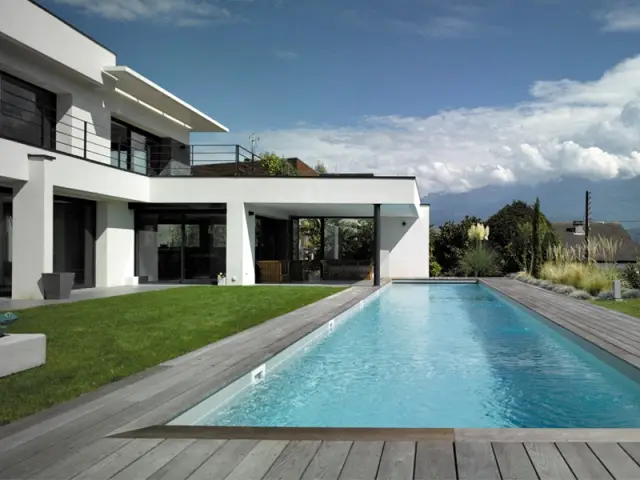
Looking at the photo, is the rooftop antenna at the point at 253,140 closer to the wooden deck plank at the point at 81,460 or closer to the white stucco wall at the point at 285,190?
the white stucco wall at the point at 285,190

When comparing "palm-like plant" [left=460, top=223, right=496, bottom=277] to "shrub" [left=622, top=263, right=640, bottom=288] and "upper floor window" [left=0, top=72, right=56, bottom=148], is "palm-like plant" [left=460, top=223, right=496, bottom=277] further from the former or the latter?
"upper floor window" [left=0, top=72, right=56, bottom=148]

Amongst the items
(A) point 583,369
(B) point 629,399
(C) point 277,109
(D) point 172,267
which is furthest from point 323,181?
(B) point 629,399

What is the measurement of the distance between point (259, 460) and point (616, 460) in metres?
1.81

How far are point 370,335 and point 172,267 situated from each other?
11051 millimetres

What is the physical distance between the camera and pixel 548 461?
3.06 meters

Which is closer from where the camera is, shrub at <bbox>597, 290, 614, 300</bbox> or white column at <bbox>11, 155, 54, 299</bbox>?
white column at <bbox>11, 155, 54, 299</bbox>

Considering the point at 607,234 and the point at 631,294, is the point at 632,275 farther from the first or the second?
the point at 607,234

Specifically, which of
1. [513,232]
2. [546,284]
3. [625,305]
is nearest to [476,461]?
[625,305]

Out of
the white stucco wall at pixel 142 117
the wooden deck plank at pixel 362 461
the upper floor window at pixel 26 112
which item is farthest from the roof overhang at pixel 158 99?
the wooden deck plank at pixel 362 461

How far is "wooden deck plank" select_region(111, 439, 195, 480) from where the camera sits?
294cm

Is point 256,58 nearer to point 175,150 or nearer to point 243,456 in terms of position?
point 175,150

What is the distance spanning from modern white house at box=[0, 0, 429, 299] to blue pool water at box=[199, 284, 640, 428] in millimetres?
7430

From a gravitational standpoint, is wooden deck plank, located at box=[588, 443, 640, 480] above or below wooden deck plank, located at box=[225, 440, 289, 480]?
above

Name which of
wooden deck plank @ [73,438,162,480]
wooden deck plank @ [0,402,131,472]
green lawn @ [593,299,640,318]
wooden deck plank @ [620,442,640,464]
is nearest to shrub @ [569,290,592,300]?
green lawn @ [593,299,640,318]
